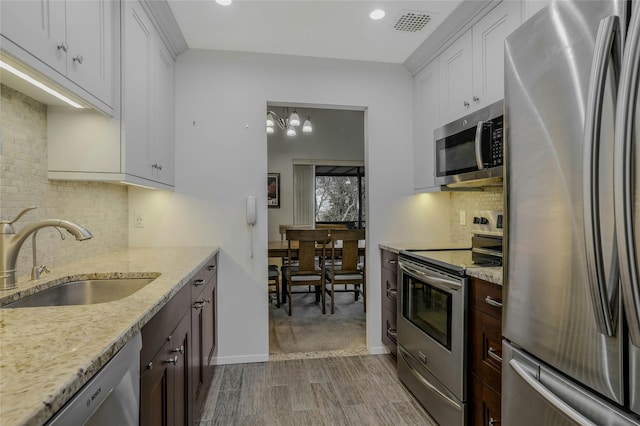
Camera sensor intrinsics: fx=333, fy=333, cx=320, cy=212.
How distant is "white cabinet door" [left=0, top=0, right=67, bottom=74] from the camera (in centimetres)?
98

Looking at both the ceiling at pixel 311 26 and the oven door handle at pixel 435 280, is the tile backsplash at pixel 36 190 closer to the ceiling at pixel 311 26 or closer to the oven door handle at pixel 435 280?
the ceiling at pixel 311 26

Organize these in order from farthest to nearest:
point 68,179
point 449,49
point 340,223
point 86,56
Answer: point 340,223 < point 449,49 < point 68,179 < point 86,56

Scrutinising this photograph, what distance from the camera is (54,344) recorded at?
0.73m

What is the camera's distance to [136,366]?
89 cm

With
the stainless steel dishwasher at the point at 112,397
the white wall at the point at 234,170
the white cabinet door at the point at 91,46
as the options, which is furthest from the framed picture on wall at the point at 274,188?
the stainless steel dishwasher at the point at 112,397

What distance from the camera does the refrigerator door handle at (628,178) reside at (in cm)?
74

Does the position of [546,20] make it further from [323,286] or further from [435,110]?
[323,286]

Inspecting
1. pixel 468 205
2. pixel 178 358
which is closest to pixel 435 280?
pixel 468 205

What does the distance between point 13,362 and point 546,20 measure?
1635 mm

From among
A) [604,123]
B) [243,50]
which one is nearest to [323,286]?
[243,50]

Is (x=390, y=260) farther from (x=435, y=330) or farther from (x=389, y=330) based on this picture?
(x=435, y=330)

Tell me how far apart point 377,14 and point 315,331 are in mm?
2760

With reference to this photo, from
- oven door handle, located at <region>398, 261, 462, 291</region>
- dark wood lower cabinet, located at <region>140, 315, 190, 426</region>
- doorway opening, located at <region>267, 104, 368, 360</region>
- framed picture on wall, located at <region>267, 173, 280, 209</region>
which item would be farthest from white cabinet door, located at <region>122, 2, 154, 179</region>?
framed picture on wall, located at <region>267, 173, 280, 209</region>

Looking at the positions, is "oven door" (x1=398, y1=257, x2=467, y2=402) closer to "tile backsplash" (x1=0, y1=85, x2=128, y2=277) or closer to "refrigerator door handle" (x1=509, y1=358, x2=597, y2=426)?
"refrigerator door handle" (x1=509, y1=358, x2=597, y2=426)
